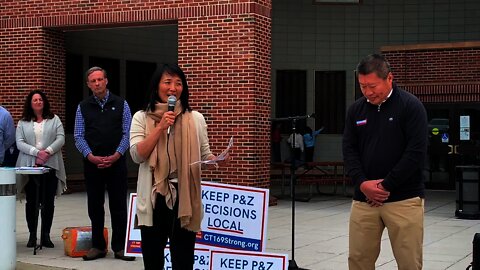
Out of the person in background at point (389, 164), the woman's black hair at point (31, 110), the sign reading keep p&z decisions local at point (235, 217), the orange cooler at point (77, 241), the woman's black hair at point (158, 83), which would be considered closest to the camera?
the person in background at point (389, 164)

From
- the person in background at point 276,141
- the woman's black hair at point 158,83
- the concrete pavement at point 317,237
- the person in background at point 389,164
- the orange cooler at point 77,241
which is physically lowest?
the concrete pavement at point 317,237

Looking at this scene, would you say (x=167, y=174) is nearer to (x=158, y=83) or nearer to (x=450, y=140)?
(x=158, y=83)

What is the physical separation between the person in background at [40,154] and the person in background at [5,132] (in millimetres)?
113

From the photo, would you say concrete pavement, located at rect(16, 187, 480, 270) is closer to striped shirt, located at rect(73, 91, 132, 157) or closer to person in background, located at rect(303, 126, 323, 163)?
striped shirt, located at rect(73, 91, 132, 157)

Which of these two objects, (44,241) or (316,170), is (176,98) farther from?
(316,170)

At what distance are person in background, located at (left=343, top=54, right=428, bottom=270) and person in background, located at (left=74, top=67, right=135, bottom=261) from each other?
386 centimetres

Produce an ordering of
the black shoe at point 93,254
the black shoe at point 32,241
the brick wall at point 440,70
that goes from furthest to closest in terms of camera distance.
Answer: the brick wall at point 440,70
the black shoe at point 32,241
the black shoe at point 93,254

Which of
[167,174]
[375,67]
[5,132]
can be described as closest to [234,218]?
[167,174]

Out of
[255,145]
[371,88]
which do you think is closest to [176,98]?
[371,88]

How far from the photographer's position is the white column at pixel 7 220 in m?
7.32

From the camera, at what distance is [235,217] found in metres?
6.77

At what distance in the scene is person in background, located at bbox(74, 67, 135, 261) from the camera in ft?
25.8

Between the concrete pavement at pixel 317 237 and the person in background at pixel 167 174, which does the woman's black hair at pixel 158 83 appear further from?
the concrete pavement at pixel 317 237

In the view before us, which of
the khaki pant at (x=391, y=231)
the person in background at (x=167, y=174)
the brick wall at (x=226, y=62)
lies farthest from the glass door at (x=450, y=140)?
the person in background at (x=167, y=174)
